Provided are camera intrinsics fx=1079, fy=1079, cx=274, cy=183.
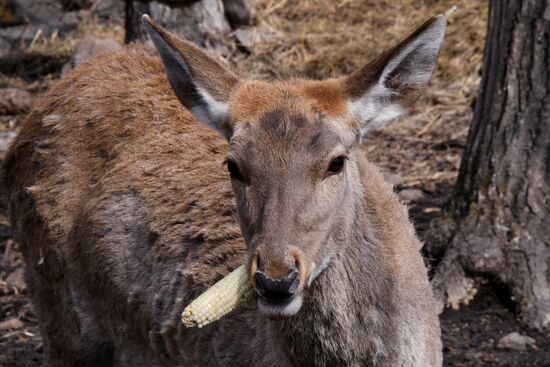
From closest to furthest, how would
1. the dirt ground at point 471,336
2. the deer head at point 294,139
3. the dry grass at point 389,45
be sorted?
the deer head at point 294,139
the dirt ground at point 471,336
the dry grass at point 389,45

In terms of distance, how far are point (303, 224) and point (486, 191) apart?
3.00m

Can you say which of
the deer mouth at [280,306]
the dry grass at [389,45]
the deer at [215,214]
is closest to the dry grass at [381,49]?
the dry grass at [389,45]

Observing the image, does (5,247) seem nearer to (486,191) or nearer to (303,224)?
(486,191)

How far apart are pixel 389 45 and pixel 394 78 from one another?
650 cm

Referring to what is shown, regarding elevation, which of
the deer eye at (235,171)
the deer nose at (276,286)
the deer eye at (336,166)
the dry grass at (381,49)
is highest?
the deer eye at (336,166)

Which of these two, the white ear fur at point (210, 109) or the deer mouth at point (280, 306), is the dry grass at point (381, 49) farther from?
the deer mouth at point (280, 306)

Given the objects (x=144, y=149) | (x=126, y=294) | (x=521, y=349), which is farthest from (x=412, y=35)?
(x=521, y=349)

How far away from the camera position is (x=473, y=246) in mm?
7281

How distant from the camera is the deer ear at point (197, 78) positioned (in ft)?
16.9

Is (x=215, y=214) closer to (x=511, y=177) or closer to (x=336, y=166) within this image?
(x=336, y=166)

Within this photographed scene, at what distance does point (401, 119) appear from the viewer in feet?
34.2

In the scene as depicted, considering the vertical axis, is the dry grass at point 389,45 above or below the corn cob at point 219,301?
below

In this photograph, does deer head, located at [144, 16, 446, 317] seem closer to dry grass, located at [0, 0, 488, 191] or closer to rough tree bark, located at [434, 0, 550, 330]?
rough tree bark, located at [434, 0, 550, 330]

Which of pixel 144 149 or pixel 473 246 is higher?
pixel 144 149
